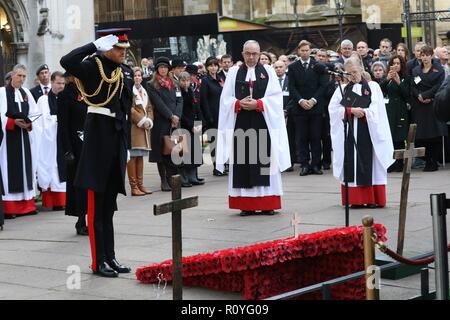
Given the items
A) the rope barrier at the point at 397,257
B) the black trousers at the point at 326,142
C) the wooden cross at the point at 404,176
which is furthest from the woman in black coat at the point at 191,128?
the rope barrier at the point at 397,257

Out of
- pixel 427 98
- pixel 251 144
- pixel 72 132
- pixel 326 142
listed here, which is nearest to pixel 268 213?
pixel 251 144

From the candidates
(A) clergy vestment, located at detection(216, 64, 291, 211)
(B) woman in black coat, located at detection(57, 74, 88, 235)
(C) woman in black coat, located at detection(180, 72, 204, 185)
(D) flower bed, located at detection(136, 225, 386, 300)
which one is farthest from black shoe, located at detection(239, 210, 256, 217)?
(D) flower bed, located at detection(136, 225, 386, 300)

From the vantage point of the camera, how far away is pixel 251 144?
12.6 m

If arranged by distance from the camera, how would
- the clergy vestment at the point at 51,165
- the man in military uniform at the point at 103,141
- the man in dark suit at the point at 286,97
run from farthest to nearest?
1. the man in dark suit at the point at 286,97
2. the clergy vestment at the point at 51,165
3. the man in military uniform at the point at 103,141

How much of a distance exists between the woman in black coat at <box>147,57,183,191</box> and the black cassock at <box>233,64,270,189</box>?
330 centimetres

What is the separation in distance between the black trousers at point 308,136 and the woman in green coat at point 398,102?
48.8 inches

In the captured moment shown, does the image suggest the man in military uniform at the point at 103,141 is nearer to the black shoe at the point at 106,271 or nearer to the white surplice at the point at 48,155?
the black shoe at the point at 106,271

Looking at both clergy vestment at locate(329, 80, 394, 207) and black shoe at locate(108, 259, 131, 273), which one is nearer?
black shoe at locate(108, 259, 131, 273)

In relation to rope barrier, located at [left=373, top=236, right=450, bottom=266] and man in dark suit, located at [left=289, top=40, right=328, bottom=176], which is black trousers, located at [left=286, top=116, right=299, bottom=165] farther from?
rope barrier, located at [left=373, top=236, right=450, bottom=266]

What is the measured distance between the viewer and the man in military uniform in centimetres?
896

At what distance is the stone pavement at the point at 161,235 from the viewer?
8.31m

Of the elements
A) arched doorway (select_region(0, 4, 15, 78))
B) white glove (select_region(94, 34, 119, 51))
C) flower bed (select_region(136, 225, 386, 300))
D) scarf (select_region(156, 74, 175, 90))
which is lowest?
flower bed (select_region(136, 225, 386, 300))
